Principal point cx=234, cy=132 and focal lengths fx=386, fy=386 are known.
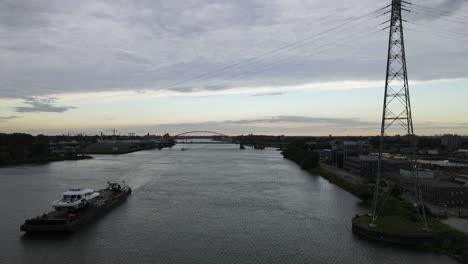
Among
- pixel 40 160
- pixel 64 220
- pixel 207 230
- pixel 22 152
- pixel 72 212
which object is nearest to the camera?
pixel 64 220

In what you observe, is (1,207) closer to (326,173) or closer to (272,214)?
(272,214)

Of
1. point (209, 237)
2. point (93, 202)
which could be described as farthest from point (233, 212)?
point (93, 202)

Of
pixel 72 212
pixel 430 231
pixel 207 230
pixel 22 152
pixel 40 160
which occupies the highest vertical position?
pixel 22 152

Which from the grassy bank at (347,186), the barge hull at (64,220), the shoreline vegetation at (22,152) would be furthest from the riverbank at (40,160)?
the grassy bank at (347,186)

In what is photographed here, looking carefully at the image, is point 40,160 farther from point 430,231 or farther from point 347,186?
point 430,231

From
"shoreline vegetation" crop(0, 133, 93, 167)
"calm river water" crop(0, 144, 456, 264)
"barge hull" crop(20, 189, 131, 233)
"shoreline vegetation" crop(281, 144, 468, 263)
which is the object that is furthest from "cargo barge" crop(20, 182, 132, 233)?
"shoreline vegetation" crop(0, 133, 93, 167)

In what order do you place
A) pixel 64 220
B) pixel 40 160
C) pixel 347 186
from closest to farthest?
pixel 64 220
pixel 347 186
pixel 40 160

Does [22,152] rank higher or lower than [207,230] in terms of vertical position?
higher

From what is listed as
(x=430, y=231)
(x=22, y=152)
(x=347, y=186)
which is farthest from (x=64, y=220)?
(x=22, y=152)

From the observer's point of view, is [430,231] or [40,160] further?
[40,160]

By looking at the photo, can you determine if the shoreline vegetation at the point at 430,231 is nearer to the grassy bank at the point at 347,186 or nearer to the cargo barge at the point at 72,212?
the grassy bank at the point at 347,186
